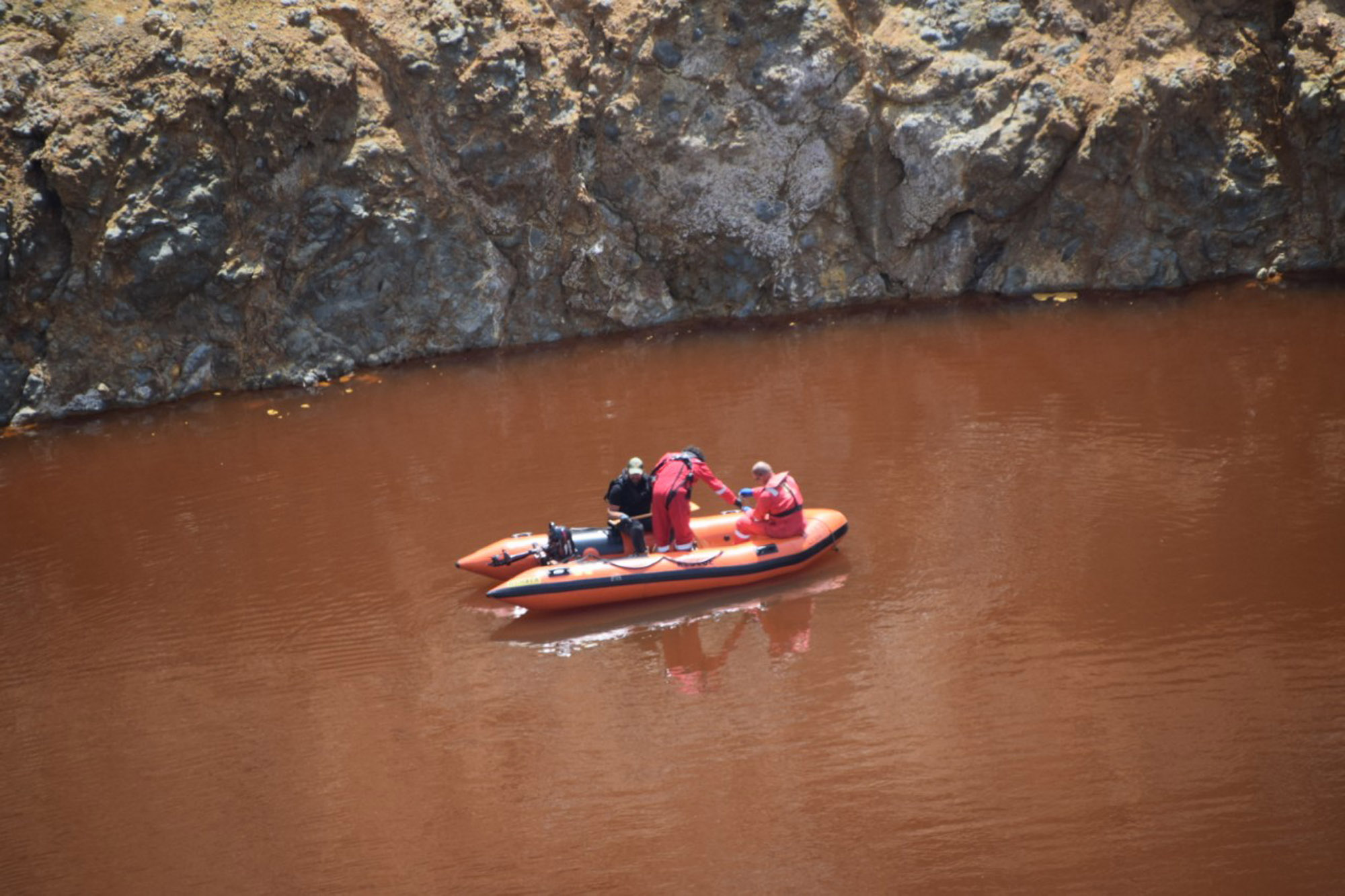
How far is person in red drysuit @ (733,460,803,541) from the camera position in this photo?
11102 mm

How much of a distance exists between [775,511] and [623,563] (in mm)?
1469

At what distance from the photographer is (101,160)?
1631cm

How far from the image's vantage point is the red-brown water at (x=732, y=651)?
302 inches

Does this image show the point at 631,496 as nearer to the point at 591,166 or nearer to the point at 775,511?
the point at 775,511

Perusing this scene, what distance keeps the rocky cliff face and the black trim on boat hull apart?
8.44 m

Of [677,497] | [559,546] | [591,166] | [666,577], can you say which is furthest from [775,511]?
[591,166]

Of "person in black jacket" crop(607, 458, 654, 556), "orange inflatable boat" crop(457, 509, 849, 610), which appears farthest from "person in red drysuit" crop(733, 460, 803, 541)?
"person in black jacket" crop(607, 458, 654, 556)

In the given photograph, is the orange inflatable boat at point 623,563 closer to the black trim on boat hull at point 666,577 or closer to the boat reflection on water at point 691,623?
the black trim on boat hull at point 666,577

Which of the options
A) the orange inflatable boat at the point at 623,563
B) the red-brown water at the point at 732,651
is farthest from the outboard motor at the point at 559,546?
the red-brown water at the point at 732,651

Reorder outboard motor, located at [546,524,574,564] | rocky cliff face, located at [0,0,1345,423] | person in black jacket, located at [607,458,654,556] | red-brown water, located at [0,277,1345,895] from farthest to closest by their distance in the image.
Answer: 1. rocky cliff face, located at [0,0,1345,423]
2. person in black jacket, located at [607,458,654,556]
3. outboard motor, located at [546,524,574,564]
4. red-brown water, located at [0,277,1345,895]

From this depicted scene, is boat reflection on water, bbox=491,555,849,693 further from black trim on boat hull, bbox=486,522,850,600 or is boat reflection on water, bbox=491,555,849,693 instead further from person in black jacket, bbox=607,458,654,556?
person in black jacket, bbox=607,458,654,556

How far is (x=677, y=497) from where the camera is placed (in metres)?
11.1

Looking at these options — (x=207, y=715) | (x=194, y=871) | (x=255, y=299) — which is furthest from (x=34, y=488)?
(x=194, y=871)

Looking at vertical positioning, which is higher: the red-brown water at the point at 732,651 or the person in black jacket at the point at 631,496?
the person in black jacket at the point at 631,496
